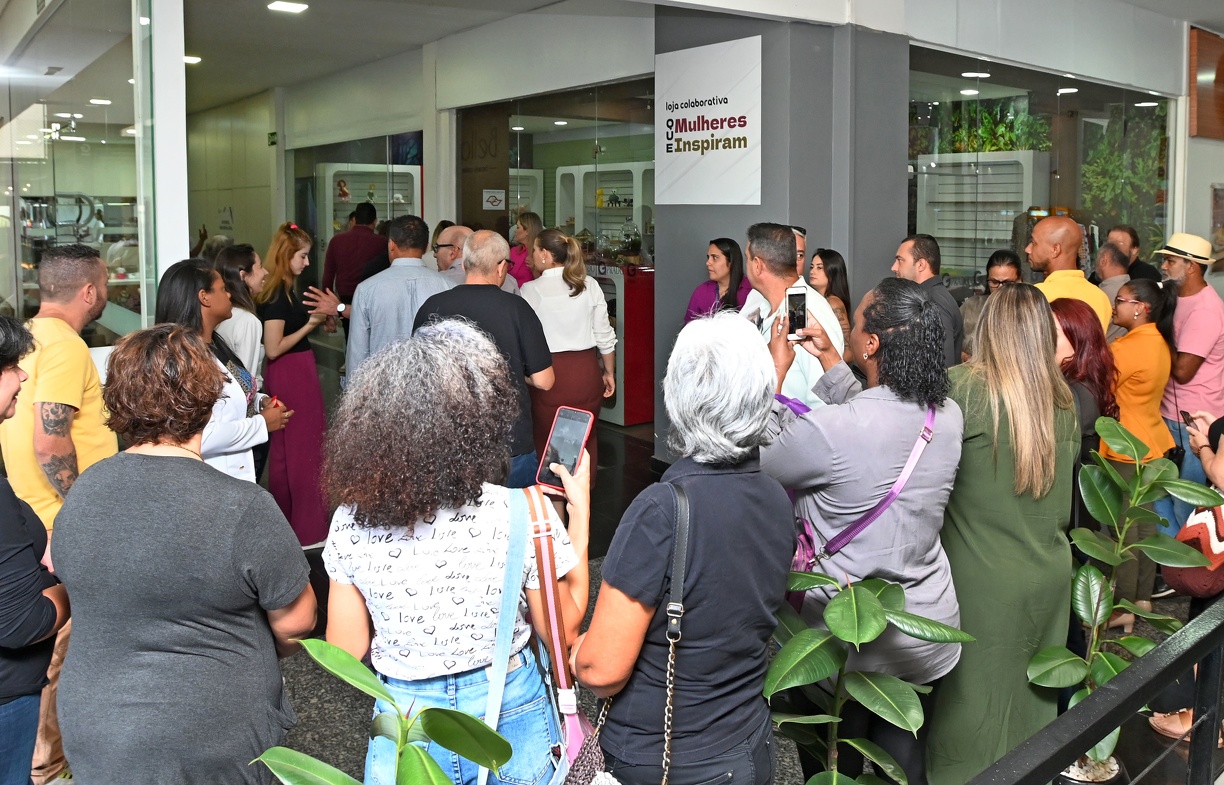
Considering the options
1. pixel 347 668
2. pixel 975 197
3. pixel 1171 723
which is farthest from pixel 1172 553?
pixel 975 197

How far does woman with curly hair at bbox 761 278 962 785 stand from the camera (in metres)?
2.48

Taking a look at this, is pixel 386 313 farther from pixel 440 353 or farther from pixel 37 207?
pixel 440 353

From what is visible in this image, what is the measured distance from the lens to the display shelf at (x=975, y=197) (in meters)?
8.70

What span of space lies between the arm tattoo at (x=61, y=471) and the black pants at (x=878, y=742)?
211 centimetres

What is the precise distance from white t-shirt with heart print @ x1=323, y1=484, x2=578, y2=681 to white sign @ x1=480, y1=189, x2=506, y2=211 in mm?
9127

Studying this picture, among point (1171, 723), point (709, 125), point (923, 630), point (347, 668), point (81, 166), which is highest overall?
point (709, 125)

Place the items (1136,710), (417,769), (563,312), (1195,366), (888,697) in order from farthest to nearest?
1. (563,312)
2. (1195,366)
3. (888,697)
4. (1136,710)
5. (417,769)

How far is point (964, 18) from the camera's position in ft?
27.4

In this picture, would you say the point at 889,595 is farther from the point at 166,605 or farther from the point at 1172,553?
the point at 166,605

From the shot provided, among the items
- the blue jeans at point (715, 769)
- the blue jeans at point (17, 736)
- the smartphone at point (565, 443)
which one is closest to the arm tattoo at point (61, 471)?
the blue jeans at point (17, 736)

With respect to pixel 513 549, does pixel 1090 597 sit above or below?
below

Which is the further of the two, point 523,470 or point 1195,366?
point 1195,366

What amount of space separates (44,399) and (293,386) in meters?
2.66

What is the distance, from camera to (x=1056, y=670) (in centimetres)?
277
